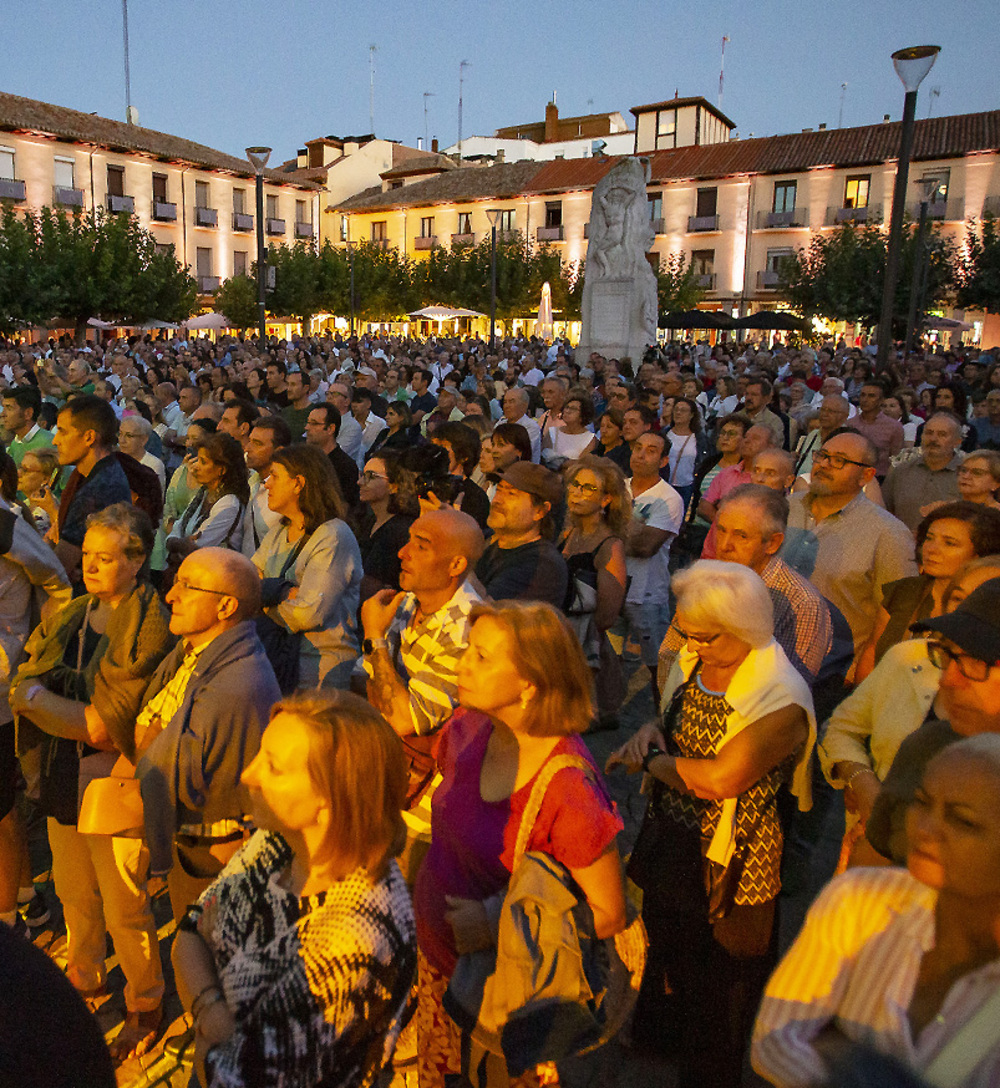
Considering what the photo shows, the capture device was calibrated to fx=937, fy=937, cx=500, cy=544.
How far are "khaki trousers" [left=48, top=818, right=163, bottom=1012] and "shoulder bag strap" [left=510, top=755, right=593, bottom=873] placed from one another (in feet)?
4.68

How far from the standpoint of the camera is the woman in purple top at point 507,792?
78.2 inches

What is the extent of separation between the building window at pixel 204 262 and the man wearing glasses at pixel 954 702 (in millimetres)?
48431

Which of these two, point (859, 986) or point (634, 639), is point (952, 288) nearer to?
point (634, 639)

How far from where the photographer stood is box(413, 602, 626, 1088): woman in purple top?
199 centimetres

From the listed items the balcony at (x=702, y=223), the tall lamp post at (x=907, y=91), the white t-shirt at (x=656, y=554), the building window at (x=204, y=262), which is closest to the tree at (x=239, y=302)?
the building window at (x=204, y=262)

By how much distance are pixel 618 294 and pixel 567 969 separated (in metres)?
18.4

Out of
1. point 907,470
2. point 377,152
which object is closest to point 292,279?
point 377,152

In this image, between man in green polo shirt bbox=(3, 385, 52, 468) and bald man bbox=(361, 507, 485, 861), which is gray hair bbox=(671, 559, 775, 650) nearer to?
bald man bbox=(361, 507, 485, 861)

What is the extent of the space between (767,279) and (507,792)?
1794 inches

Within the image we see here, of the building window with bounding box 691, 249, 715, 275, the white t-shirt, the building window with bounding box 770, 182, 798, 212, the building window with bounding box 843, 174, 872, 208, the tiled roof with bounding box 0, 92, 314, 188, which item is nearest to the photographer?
the white t-shirt

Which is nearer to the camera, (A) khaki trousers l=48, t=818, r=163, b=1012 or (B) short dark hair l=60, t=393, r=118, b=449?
(A) khaki trousers l=48, t=818, r=163, b=1012

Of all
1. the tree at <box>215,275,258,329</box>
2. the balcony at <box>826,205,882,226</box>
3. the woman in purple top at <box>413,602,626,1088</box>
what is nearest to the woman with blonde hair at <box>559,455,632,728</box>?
the woman in purple top at <box>413,602,626,1088</box>

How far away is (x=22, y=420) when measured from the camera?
5973 millimetres

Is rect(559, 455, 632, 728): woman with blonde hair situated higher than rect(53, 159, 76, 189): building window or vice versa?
rect(53, 159, 76, 189): building window
